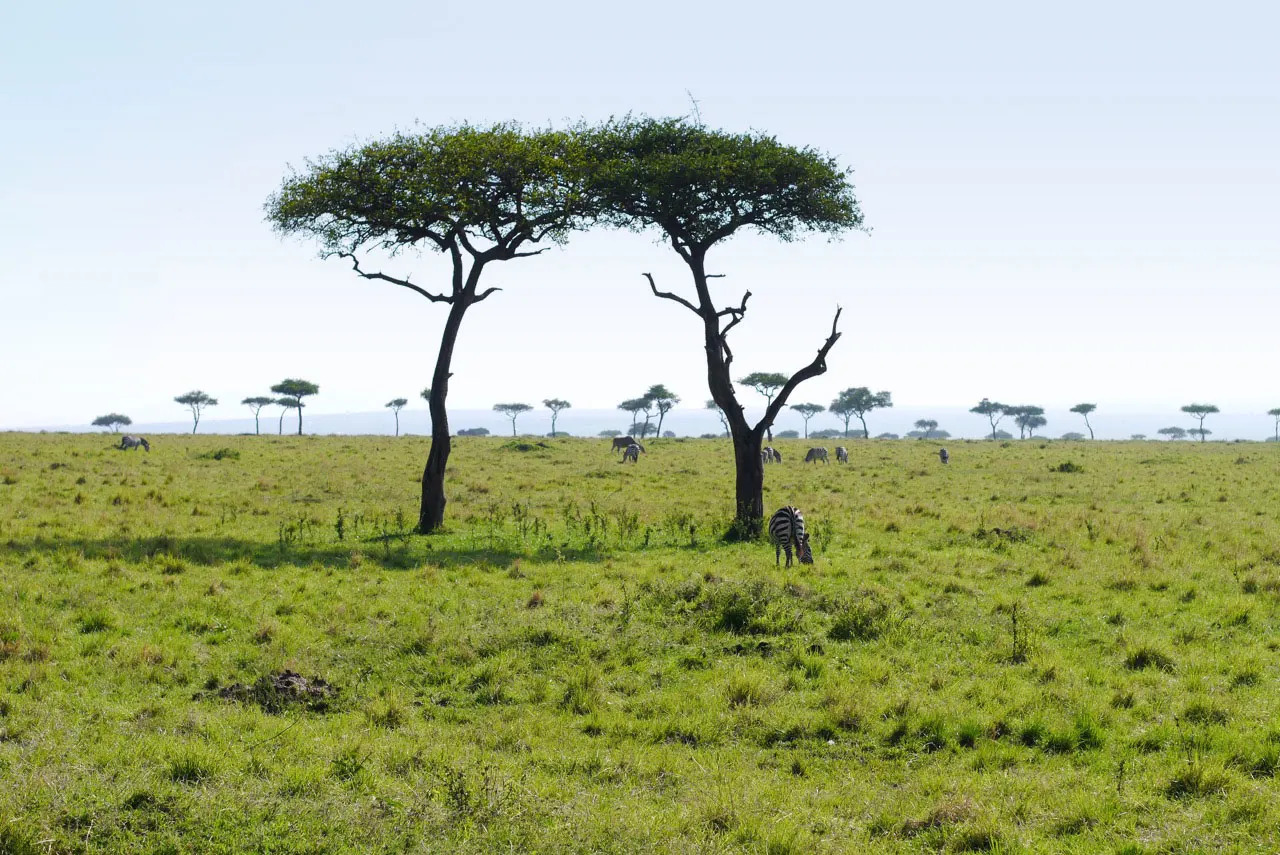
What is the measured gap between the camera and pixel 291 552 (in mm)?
20328

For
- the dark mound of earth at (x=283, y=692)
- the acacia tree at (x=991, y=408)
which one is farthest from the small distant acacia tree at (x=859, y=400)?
the dark mound of earth at (x=283, y=692)

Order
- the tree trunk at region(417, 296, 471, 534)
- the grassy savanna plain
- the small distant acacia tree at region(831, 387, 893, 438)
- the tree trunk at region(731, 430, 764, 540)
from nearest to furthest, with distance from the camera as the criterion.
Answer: the grassy savanna plain
the tree trunk at region(417, 296, 471, 534)
the tree trunk at region(731, 430, 764, 540)
the small distant acacia tree at region(831, 387, 893, 438)

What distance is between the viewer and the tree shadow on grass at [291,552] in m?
18.7

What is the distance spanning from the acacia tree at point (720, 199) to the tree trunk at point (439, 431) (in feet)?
20.0

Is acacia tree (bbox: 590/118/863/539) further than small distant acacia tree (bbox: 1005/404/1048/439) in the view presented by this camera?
No

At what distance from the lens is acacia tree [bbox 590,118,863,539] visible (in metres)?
26.3

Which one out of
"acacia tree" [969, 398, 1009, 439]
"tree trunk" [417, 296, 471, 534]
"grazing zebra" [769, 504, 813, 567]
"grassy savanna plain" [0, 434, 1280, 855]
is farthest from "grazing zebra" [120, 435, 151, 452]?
"acacia tree" [969, 398, 1009, 439]

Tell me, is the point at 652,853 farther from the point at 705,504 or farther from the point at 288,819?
the point at 705,504

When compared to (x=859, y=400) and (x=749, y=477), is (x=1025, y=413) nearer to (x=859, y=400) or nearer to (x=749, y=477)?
(x=859, y=400)

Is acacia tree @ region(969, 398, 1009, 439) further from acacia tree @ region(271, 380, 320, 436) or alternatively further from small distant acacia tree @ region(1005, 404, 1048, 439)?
acacia tree @ region(271, 380, 320, 436)

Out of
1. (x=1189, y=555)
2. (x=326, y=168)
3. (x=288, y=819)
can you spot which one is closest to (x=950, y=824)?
(x=288, y=819)

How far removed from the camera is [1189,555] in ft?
68.0

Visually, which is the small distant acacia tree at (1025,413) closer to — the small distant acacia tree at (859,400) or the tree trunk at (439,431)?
the small distant acacia tree at (859,400)

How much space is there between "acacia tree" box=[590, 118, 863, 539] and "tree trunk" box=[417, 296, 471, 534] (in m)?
6.10
